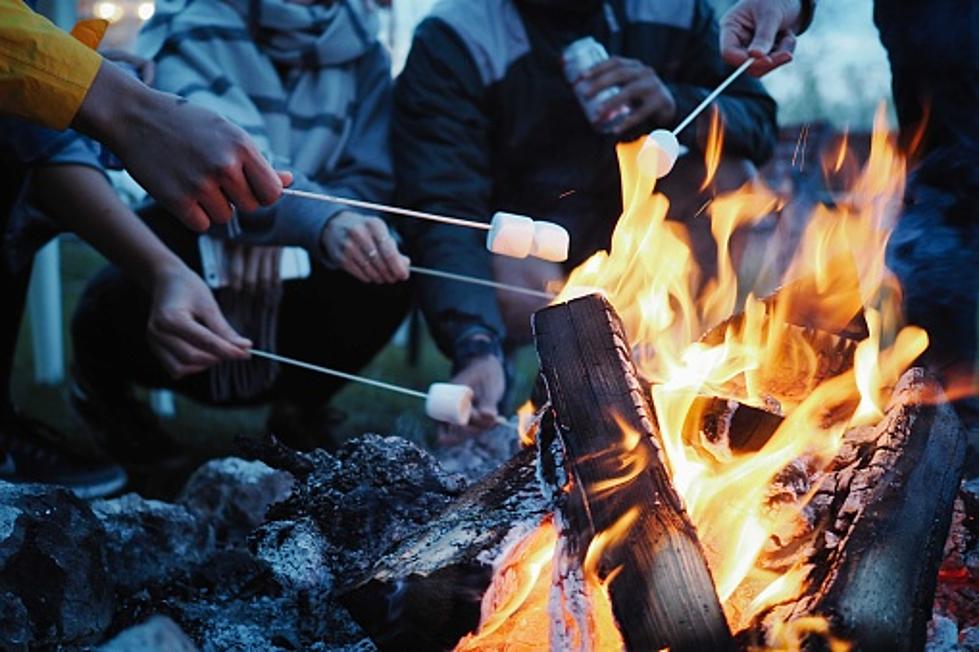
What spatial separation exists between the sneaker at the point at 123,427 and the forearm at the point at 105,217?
839 millimetres

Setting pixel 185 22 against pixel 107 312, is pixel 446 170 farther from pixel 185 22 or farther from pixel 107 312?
pixel 107 312

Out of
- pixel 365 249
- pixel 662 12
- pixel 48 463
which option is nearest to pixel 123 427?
pixel 48 463

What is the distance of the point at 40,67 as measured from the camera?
1555 millimetres

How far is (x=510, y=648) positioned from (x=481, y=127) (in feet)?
7.11

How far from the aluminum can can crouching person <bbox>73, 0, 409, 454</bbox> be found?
698 mm

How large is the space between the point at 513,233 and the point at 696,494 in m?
0.60

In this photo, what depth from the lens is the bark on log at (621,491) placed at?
4.38 feet

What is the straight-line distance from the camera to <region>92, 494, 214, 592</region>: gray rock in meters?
2.02

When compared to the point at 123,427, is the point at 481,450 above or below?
above

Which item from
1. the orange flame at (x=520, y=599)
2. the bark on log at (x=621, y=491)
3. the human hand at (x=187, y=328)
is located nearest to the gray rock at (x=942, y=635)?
the bark on log at (x=621, y=491)

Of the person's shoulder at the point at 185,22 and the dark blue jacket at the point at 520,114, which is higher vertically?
the person's shoulder at the point at 185,22

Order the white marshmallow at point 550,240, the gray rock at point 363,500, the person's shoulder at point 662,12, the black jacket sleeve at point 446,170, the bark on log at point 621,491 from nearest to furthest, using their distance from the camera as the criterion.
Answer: the bark on log at point 621,491, the gray rock at point 363,500, the white marshmallow at point 550,240, the black jacket sleeve at point 446,170, the person's shoulder at point 662,12

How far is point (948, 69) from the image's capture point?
2510mm

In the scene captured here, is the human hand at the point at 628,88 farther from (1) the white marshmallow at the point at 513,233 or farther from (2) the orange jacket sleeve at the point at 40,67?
(2) the orange jacket sleeve at the point at 40,67
